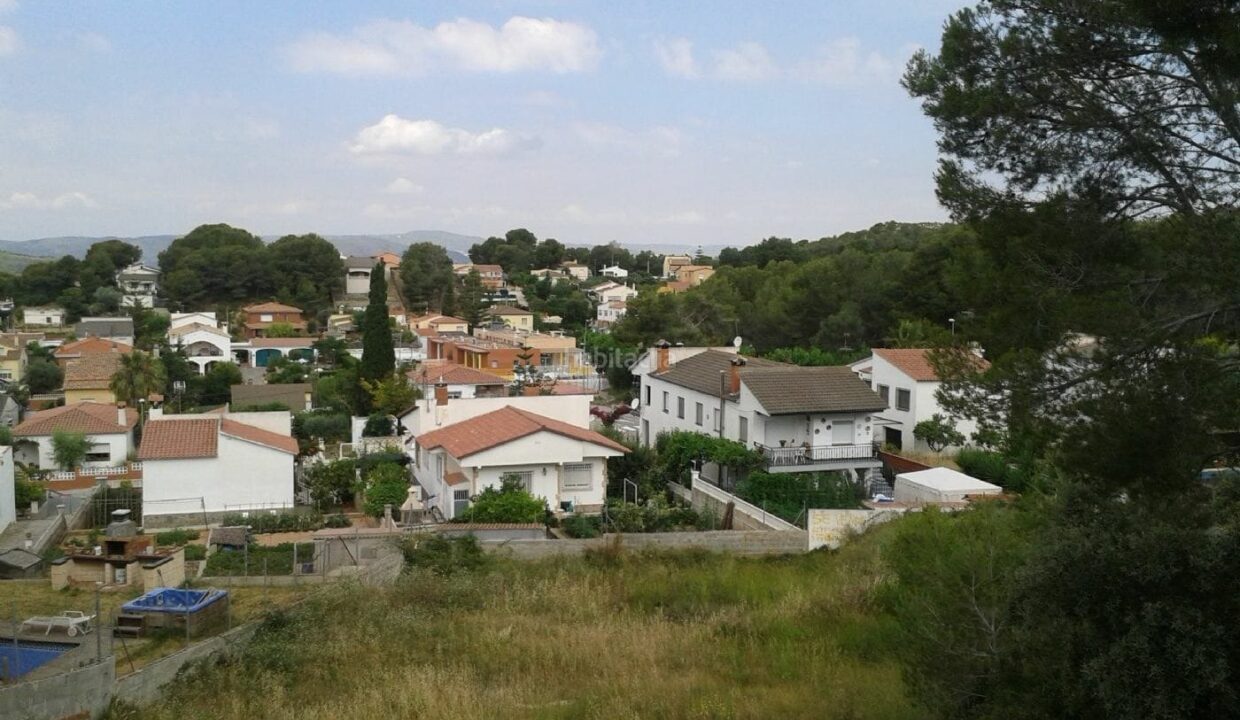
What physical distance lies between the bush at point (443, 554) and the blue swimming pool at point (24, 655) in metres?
5.44

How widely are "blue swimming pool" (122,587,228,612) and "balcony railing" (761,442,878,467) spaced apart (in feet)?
51.8

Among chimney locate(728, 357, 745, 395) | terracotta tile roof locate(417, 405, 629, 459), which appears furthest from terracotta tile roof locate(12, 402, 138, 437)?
chimney locate(728, 357, 745, 395)

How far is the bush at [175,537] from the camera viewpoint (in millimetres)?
19587

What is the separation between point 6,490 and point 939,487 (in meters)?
20.6

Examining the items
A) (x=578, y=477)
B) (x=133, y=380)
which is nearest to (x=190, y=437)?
(x=578, y=477)

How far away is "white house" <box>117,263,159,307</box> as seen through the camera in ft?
273

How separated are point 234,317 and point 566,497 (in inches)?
2419

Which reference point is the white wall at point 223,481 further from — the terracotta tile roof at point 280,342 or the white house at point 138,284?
the white house at point 138,284

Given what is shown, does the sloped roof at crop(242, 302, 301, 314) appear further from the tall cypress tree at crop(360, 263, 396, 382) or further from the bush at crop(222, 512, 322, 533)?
the bush at crop(222, 512, 322, 533)

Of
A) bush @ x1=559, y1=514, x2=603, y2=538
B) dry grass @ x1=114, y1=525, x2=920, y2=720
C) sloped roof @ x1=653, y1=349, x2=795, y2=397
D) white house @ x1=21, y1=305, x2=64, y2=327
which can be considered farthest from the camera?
white house @ x1=21, y1=305, x2=64, y2=327

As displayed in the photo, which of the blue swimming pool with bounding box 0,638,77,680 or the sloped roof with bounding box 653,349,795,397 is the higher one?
the sloped roof with bounding box 653,349,795,397

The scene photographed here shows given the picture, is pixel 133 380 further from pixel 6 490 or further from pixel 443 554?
pixel 443 554

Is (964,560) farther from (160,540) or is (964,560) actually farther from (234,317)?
(234,317)

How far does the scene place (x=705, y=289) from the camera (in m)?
59.1
